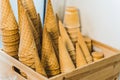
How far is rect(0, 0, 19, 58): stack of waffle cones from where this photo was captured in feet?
2.77

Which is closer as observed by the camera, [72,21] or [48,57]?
[48,57]

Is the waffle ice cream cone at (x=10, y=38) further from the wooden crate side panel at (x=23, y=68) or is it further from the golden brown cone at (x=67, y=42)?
the golden brown cone at (x=67, y=42)

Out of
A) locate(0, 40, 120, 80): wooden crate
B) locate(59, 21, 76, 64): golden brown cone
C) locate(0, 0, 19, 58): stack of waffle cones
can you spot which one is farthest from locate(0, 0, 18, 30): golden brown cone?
locate(59, 21, 76, 64): golden brown cone

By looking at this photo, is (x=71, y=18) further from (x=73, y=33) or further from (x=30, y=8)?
(x=30, y=8)

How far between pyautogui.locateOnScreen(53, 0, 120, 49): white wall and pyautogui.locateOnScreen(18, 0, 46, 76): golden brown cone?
344 mm

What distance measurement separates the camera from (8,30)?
856mm

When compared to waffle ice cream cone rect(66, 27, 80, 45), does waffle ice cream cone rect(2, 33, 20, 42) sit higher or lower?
higher

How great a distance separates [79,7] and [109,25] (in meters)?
0.19

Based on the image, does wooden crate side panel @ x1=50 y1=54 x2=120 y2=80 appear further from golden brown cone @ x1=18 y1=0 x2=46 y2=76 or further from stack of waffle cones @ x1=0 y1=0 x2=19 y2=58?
stack of waffle cones @ x1=0 y1=0 x2=19 y2=58

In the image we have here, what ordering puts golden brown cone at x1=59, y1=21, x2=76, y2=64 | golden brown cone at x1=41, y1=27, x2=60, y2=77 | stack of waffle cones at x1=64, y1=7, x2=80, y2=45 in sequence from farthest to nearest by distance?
stack of waffle cones at x1=64, y1=7, x2=80, y2=45, golden brown cone at x1=59, y1=21, x2=76, y2=64, golden brown cone at x1=41, y1=27, x2=60, y2=77

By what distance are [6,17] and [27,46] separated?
15 cm

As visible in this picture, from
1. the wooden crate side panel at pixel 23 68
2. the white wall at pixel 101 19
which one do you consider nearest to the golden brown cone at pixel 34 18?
the wooden crate side panel at pixel 23 68

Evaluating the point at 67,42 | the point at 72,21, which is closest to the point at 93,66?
the point at 67,42

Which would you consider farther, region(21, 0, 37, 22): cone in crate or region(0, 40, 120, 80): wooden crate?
region(21, 0, 37, 22): cone in crate
